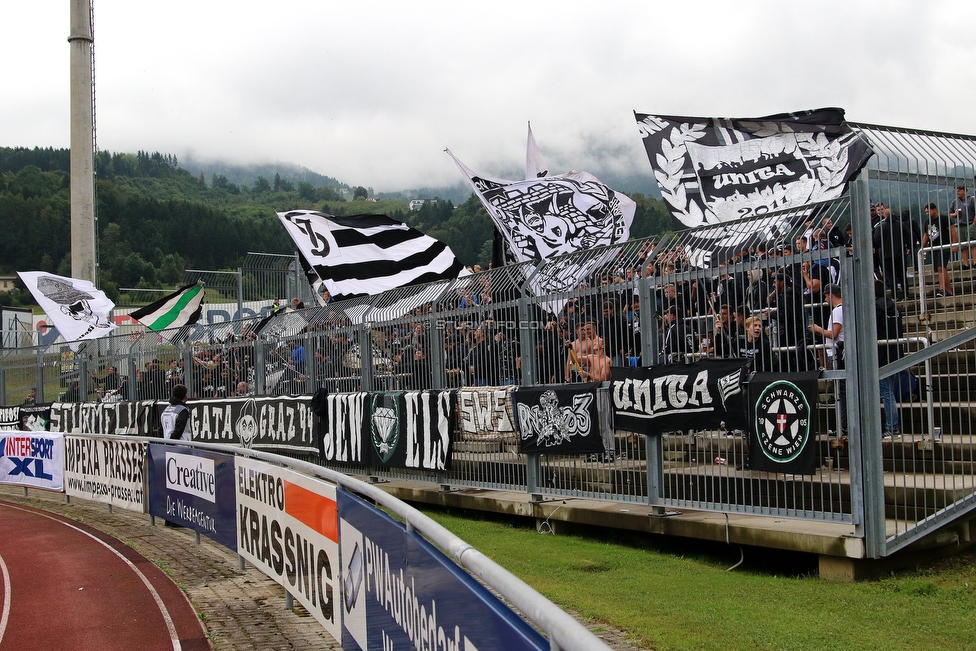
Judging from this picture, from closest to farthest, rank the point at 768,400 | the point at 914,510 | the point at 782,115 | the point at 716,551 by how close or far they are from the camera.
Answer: the point at 914,510 → the point at 768,400 → the point at 716,551 → the point at 782,115

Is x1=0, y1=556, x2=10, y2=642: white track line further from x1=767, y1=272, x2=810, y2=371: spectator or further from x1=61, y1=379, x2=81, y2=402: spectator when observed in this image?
x1=61, y1=379, x2=81, y2=402: spectator

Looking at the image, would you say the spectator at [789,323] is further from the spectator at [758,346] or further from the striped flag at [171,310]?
the striped flag at [171,310]

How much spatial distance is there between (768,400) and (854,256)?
146cm

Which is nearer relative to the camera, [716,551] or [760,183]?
[716,551]

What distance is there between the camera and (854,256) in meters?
8.41

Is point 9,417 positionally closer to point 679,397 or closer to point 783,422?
point 679,397

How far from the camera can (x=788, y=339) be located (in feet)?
28.8

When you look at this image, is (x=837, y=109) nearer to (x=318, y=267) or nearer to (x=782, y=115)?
(x=782, y=115)

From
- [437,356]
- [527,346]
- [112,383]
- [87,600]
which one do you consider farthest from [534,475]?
[112,383]

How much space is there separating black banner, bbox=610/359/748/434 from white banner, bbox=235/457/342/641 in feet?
12.5

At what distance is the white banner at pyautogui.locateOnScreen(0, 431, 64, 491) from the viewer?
19094mm

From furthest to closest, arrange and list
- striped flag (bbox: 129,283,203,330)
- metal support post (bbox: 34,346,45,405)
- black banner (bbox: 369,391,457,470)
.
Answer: striped flag (bbox: 129,283,203,330)
metal support post (bbox: 34,346,45,405)
black banner (bbox: 369,391,457,470)

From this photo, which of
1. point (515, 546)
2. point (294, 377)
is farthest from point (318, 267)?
point (515, 546)

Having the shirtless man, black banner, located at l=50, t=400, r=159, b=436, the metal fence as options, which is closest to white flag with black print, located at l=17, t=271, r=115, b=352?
black banner, located at l=50, t=400, r=159, b=436
